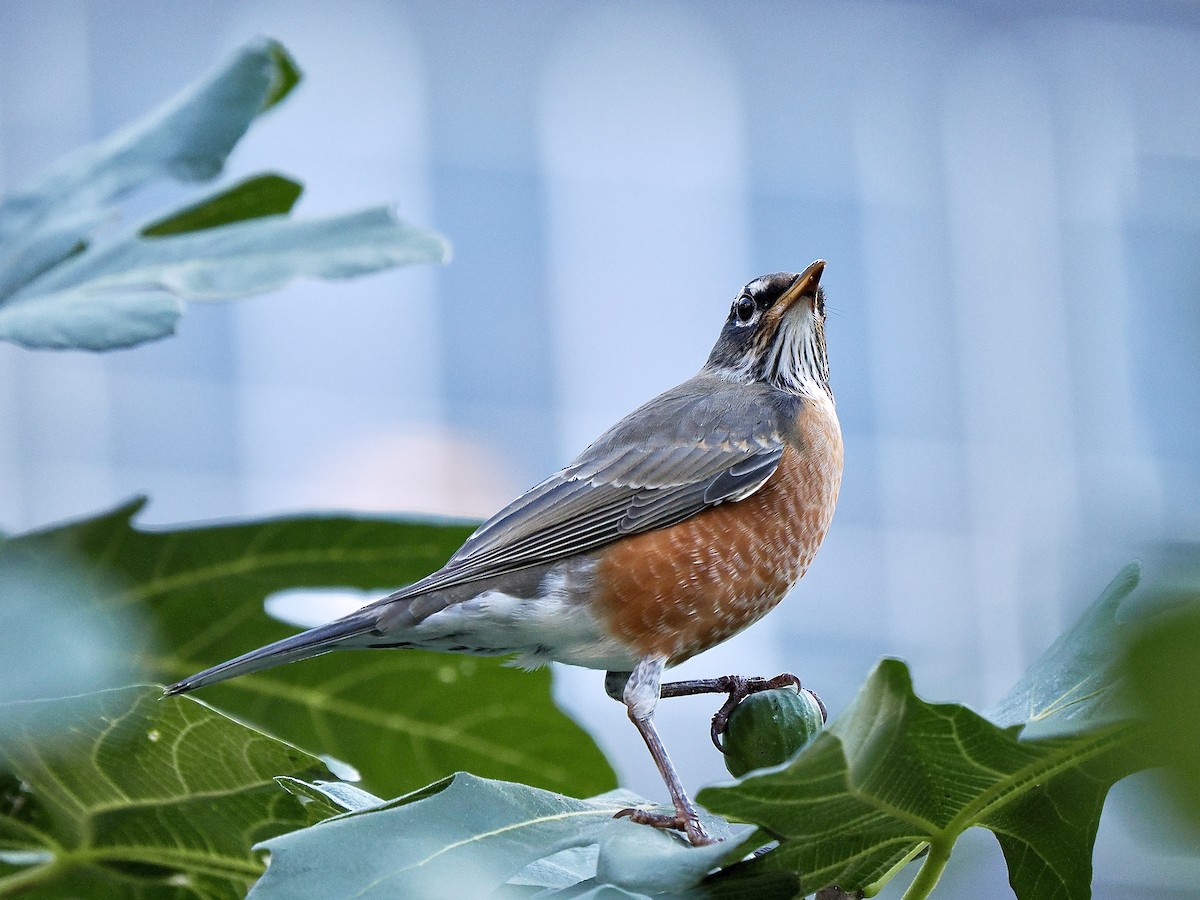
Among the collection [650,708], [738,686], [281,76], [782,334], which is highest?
[281,76]

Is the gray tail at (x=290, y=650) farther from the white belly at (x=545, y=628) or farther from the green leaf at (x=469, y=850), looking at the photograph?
the green leaf at (x=469, y=850)

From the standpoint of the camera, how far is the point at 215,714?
1.41 metres

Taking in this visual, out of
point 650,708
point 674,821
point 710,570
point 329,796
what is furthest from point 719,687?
point 329,796

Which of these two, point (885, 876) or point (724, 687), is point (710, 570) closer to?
point (724, 687)

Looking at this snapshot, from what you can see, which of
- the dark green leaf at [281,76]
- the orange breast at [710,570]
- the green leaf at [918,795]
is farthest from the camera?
the orange breast at [710,570]

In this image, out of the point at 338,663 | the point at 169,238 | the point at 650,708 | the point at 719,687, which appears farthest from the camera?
the point at 650,708

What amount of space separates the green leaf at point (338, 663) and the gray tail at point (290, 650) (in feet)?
0.10

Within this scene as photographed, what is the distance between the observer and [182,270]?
1.66 meters

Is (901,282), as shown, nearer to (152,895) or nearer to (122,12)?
(122,12)

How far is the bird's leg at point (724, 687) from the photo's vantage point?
195 centimetres

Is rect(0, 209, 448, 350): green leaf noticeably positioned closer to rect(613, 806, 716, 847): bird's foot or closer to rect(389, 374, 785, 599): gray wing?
rect(613, 806, 716, 847): bird's foot

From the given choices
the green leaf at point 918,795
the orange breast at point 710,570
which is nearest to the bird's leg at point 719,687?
the orange breast at point 710,570

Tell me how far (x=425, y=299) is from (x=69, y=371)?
3.31 metres

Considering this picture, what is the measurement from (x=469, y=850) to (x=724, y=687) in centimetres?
112
